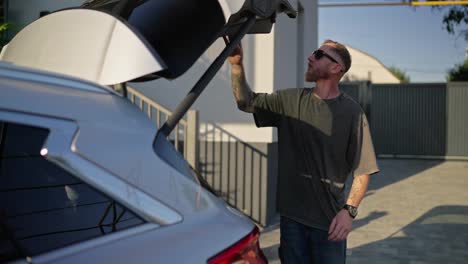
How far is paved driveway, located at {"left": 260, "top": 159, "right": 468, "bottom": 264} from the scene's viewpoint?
6.20 m

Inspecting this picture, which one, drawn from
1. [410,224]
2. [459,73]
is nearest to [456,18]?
[459,73]

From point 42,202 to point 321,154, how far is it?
5.68ft

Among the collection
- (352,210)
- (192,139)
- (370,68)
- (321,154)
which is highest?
(370,68)

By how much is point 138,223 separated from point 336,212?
5.47 ft

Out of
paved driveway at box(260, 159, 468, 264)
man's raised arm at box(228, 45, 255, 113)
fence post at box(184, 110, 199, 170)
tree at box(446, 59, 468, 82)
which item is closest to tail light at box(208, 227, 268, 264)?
man's raised arm at box(228, 45, 255, 113)

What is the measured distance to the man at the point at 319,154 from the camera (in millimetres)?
3148

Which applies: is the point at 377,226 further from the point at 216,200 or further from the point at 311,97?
the point at 216,200

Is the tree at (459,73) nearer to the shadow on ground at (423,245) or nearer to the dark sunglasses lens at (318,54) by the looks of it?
the shadow on ground at (423,245)

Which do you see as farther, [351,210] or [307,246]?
[307,246]

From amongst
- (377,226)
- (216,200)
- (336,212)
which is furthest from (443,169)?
(216,200)

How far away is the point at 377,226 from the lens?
764 cm

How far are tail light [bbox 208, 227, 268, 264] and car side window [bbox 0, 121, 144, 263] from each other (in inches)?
11.5

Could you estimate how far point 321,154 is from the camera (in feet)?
10.3

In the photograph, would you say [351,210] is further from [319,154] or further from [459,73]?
[459,73]
